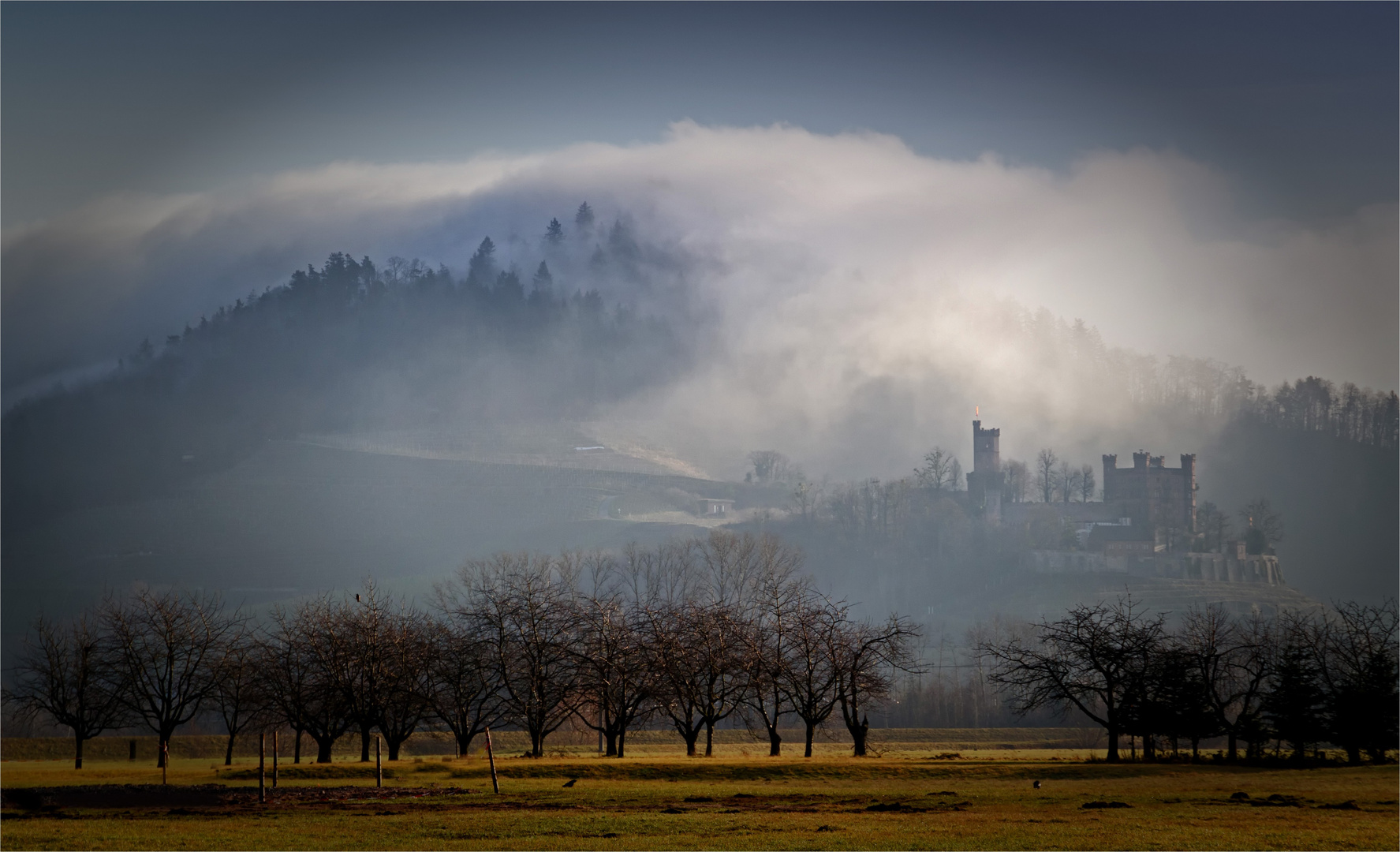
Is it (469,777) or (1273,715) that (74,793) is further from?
(1273,715)

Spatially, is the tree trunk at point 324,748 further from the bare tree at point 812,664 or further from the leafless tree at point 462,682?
the bare tree at point 812,664

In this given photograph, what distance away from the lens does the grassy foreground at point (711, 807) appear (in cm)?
3173

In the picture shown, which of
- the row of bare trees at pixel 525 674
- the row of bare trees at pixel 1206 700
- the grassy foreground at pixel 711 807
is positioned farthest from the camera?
the row of bare trees at pixel 1206 700

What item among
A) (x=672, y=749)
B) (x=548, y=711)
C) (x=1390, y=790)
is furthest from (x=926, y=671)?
(x=1390, y=790)

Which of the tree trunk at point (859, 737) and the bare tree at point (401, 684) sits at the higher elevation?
the bare tree at point (401, 684)

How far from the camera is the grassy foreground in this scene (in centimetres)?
3173

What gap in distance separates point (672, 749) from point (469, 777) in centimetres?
3019

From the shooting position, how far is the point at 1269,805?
134 ft

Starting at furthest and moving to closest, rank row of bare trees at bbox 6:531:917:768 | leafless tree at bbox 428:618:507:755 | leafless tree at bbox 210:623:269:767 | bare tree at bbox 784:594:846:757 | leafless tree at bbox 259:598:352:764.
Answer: leafless tree at bbox 210:623:269:767 < bare tree at bbox 784:594:846:757 < leafless tree at bbox 428:618:507:755 < leafless tree at bbox 259:598:352:764 < row of bare trees at bbox 6:531:917:768

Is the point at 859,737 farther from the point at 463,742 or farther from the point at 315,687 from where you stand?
the point at 315,687

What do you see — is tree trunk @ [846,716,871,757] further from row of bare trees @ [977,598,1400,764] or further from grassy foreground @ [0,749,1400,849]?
row of bare trees @ [977,598,1400,764]

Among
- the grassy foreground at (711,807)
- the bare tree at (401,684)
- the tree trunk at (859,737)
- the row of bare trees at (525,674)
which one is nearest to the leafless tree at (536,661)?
the row of bare trees at (525,674)

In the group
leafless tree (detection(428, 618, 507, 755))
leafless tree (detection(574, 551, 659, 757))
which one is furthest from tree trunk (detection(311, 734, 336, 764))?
leafless tree (detection(574, 551, 659, 757))

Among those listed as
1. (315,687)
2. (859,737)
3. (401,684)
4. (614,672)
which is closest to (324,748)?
(315,687)
